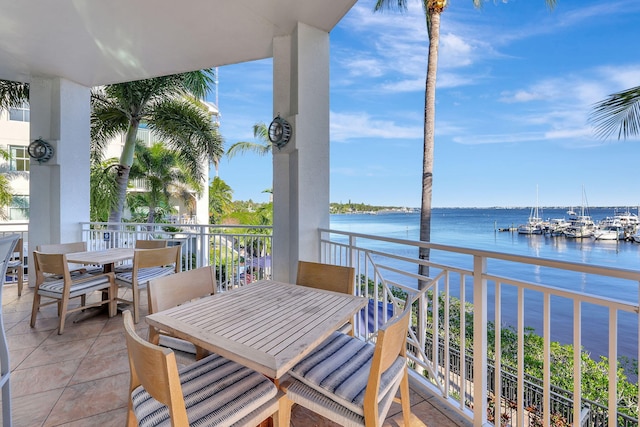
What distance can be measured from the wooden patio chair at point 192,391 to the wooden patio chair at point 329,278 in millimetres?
795

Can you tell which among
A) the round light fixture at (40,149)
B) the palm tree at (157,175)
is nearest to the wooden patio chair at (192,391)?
the round light fixture at (40,149)

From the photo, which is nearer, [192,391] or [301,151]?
[192,391]

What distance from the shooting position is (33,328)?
9.76 feet

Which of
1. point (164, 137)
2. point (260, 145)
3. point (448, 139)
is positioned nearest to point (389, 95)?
point (448, 139)

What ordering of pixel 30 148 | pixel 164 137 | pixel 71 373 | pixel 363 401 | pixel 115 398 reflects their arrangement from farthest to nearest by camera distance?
pixel 164 137
pixel 30 148
pixel 71 373
pixel 115 398
pixel 363 401

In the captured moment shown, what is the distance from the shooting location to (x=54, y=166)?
4.46 m

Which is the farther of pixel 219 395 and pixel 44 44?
pixel 44 44

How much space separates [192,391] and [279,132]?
247cm

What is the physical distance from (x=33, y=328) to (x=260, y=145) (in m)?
14.3

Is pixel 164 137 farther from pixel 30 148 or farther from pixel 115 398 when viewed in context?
pixel 115 398

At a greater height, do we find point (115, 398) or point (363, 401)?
point (363, 401)

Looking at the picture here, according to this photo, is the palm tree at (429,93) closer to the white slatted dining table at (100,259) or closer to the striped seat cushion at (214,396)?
the white slatted dining table at (100,259)

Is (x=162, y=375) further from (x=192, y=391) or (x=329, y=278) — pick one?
(x=329, y=278)

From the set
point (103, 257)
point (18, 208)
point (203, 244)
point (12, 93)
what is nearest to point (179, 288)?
point (103, 257)
